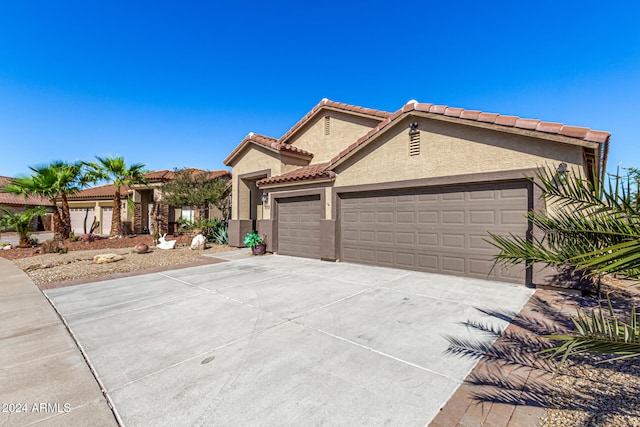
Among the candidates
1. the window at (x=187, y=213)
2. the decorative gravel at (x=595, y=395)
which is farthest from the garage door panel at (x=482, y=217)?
the window at (x=187, y=213)

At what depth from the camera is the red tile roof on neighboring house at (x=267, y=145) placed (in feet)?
43.1

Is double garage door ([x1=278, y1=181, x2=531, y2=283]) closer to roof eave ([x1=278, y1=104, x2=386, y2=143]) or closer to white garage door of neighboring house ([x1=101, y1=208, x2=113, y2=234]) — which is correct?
roof eave ([x1=278, y1=104, x2=386, y2=143])

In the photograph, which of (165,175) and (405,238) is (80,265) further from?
(165,175)

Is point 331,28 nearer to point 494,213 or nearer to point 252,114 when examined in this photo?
point 252,114

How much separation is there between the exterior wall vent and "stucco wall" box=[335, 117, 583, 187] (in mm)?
101

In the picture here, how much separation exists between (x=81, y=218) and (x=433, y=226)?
32713 millimetres

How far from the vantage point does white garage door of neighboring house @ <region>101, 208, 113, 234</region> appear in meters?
24.5

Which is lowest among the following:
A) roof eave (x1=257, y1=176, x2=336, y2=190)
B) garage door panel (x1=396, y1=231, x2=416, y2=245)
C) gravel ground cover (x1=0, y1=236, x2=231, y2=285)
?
gravel ground cover (x1=0, y1=236, x2=231, y2=285)

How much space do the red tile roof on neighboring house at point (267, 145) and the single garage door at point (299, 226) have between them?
2.59 metres

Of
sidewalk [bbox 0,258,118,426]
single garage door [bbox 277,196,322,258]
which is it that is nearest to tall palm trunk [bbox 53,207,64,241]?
single garage door [bbox 277,196,322,258]

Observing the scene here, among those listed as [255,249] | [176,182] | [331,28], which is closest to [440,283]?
[255,249]

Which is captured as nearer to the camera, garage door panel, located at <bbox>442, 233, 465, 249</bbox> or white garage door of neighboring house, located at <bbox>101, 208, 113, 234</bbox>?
garage door panel, located at <bbox>442, 233, 465, 249</bbox>

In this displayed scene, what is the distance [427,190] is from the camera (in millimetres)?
8359

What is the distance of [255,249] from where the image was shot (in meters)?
12.3
